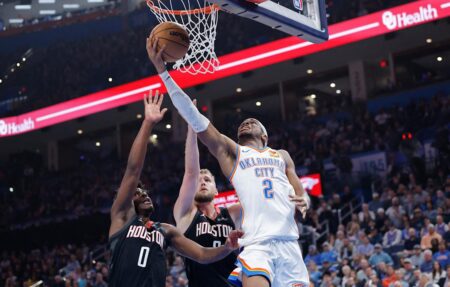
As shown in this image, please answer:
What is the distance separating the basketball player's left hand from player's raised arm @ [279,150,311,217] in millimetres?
495

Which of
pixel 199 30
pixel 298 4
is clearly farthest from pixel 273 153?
pixel 199 30

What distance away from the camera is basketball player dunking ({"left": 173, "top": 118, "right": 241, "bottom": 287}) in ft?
18.3

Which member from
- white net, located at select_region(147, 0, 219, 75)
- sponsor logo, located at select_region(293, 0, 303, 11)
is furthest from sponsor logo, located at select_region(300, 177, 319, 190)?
sponsor logo, located at select_region(293, 0, 303, 11)

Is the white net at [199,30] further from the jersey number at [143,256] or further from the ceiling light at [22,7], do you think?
the ceiling light at [22,7]

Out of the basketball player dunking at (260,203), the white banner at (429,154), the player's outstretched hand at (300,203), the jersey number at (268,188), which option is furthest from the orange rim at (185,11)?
the white banner at (429,154)

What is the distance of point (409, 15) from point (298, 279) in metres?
14.2

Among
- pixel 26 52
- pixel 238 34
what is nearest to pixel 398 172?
pixel 238 34

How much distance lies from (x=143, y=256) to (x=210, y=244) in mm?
975

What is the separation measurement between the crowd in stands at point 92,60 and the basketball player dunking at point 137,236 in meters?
16.3

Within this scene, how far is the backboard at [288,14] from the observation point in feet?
19.6

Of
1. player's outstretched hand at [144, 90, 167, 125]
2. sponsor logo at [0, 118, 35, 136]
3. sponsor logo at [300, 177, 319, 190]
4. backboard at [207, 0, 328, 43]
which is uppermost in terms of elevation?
sponsor logo at [0, 118, 35, 136]

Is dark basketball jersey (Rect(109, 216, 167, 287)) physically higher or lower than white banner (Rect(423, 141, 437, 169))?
lower

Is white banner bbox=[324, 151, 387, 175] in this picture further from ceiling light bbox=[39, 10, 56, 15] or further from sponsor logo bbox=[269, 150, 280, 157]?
ceiling light bbox=[39, 10, 56, 15]

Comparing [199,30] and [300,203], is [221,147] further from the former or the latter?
[199,30]
